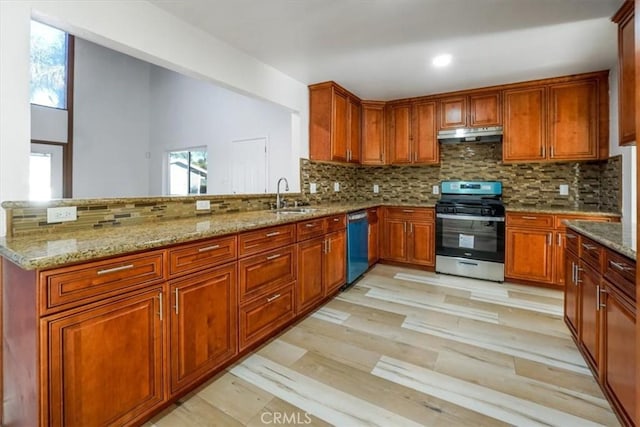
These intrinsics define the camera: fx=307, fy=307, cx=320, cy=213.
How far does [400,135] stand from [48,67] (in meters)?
5.65

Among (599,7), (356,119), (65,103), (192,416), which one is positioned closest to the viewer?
(192,416)

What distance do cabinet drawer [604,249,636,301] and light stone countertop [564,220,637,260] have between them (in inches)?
1.5

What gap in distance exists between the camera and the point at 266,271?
211 centimetres

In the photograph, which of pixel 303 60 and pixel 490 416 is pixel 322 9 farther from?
pixel 490 416

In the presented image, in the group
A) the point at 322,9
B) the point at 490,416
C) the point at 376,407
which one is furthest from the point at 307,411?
the point at 322,9

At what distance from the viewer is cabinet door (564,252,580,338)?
6.61 ft

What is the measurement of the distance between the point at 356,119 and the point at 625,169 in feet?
9.23

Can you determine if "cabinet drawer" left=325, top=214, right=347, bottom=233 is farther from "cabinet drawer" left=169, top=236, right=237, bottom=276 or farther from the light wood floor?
"cabinet drawer" left=169, top=236, right=237, bottom=276

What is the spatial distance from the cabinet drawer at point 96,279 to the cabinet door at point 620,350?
80.3 inches

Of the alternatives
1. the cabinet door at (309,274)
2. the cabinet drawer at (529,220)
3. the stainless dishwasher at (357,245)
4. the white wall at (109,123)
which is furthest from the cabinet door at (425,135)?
the white wall at (109,123)

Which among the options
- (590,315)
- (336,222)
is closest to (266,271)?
(336,222)

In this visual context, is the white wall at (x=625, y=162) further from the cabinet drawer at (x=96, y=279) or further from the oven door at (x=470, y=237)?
the cabinet drawer at (x=96, y=279)

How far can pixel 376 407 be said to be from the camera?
5.16ft

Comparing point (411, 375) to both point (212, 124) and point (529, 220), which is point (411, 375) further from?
point (212, 124)
